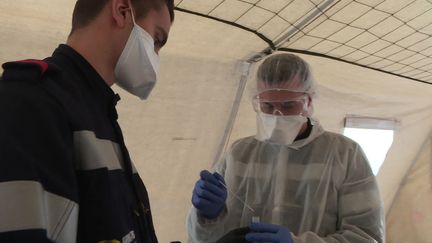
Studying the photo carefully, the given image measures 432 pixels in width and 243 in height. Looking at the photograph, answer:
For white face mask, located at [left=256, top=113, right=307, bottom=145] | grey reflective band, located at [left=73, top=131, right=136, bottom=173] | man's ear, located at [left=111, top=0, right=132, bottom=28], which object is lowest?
grey reflective band, located at [left=73, top=131, right=136, bottom=173]

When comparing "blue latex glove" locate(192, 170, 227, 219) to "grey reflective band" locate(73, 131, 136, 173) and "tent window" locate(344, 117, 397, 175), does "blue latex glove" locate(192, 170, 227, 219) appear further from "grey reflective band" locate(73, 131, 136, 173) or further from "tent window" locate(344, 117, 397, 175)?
"tent window" locate(344, 117, 397, 175)

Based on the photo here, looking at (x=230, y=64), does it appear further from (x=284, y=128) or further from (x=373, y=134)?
(x=373, y=134)

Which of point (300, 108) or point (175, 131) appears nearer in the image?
point (300, 108)

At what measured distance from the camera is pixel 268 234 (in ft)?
3.16

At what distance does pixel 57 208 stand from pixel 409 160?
2941 mm

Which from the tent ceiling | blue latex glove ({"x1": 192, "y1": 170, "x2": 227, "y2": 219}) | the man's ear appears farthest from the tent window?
the man's ear

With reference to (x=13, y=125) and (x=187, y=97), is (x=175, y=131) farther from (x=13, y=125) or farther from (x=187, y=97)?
(x=13, y=125)

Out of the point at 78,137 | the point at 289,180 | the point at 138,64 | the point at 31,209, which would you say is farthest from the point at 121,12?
the point at 289,180

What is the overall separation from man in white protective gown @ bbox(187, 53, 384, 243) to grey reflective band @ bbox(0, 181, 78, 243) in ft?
2.09

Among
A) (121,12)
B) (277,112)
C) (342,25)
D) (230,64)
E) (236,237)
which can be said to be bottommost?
(236,237)

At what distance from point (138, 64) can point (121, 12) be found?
4.6 inches

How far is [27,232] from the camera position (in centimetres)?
40

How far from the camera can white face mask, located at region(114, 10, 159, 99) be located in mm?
699

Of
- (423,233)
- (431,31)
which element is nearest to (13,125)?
(431,31)
